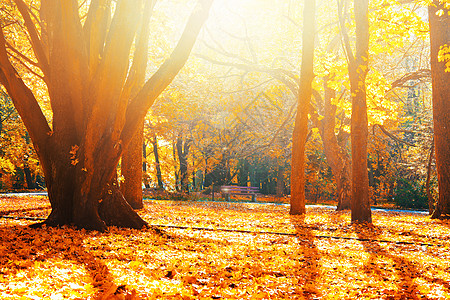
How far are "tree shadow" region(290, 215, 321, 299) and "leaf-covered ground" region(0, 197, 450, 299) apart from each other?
1 centimetres

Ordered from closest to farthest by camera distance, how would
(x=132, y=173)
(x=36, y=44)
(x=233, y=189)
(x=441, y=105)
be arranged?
(x=36, y=44)
(x=441, y=105)
(x=132, y=173)
(x=233, y=189)

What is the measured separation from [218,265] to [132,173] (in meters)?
8.47

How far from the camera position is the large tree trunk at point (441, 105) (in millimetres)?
12367

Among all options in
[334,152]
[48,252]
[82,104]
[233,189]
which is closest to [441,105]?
[334,152]

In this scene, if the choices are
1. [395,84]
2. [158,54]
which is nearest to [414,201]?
[395,84]

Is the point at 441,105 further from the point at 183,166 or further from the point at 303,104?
the point at 183,166

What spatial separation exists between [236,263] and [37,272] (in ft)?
7.98

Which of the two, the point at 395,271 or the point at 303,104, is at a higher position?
the point at 303,104

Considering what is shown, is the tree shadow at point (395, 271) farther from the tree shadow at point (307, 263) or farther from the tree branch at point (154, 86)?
the tree branch at point (154, 86)

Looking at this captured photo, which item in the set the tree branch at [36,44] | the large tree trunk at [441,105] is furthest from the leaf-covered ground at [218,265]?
the large tree trunk at [441,105]

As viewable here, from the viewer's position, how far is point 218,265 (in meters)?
5.46

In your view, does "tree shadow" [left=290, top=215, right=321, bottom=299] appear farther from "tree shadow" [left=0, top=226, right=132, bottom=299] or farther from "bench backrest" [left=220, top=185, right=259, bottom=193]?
"bench backrest" [left=220, top=185, right=259, bottom=193]

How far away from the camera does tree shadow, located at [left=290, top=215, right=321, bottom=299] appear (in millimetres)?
4477

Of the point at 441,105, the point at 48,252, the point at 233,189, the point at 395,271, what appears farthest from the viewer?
the point at 233,189
